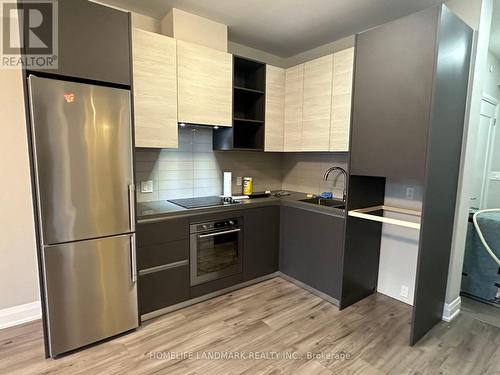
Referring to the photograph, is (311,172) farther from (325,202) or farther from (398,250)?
(398,250)

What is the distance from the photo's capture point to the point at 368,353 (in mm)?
1945

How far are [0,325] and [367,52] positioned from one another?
3.67m

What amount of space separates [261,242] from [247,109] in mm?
1625

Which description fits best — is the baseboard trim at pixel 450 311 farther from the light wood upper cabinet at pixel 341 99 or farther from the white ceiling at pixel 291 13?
the white ceiling at pixel 291 13

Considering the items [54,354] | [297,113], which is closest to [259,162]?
[297,113]

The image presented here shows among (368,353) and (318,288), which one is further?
(318,288)

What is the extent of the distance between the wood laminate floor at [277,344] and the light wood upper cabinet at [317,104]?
1.65 metres

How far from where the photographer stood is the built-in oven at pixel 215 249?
2447 millimetres

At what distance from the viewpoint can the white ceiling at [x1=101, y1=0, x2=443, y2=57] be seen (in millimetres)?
2312

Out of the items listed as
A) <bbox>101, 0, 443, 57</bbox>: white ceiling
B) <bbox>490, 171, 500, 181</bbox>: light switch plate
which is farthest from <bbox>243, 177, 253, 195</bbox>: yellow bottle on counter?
<bbox>490, 171, 500, 181</bbox>: light switch plate

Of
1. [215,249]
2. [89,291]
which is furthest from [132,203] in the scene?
[215,249]

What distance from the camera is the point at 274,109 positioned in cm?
314

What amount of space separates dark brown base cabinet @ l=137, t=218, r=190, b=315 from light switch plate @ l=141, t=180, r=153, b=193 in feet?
1.99

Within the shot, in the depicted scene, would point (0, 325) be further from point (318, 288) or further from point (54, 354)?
point (318, 288)
